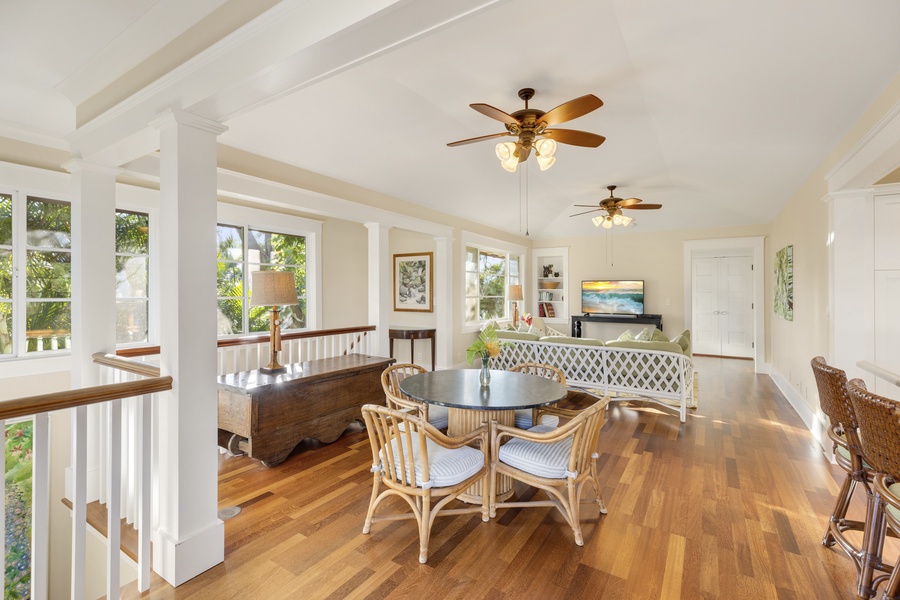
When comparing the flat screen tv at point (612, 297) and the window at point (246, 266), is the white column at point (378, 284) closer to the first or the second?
the window at point (246, 266)

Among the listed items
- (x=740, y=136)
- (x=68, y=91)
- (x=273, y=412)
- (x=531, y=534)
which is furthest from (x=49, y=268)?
(x=740, y=136)

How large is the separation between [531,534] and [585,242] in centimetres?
712

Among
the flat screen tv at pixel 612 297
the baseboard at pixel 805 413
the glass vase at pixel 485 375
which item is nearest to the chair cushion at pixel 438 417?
the glass vase at pixel 485 375

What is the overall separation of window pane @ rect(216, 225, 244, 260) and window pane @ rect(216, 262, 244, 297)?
0.10m

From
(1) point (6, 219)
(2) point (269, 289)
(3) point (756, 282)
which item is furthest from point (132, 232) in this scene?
(3) point (756, 282)

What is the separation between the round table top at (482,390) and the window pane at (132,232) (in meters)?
3.43

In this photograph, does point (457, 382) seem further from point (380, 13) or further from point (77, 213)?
point (77, 213)

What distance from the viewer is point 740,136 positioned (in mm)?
3586

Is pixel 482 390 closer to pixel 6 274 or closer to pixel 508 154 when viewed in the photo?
pixel 508 154

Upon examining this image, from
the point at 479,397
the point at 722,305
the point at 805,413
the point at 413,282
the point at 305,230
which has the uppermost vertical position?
the point at 305,230

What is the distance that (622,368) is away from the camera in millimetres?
4602

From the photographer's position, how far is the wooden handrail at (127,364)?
218cm

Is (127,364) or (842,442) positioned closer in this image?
(842,442)

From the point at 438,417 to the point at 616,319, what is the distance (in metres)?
6.08
